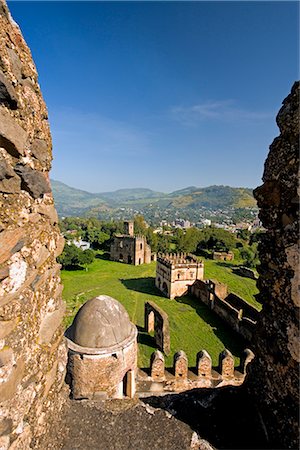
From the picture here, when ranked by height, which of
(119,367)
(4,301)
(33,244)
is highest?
(33,244)

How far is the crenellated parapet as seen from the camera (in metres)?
11.9

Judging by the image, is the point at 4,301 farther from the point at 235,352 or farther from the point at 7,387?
the point at 235,352

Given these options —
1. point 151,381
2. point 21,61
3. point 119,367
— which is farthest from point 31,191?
point 151,381

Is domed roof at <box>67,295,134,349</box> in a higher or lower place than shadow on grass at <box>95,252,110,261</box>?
higher

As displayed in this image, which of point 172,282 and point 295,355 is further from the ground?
point 295,355

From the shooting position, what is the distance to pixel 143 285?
34.5 metres

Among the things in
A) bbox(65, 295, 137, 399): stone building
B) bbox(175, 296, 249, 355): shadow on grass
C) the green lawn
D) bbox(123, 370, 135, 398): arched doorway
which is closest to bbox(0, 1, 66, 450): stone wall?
bbox(65, 295, 137, 399): stone building

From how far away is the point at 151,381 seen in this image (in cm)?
1198

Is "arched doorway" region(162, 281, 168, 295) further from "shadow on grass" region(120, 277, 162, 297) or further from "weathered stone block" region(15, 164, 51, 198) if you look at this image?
"weathered stone block" region(15, 164, 51, 198)

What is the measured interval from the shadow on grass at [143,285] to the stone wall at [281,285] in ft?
87.1

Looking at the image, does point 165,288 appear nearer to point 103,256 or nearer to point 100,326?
point 100,326

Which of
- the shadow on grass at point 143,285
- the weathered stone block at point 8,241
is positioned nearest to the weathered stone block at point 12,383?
the weathered stone block at point 8,241

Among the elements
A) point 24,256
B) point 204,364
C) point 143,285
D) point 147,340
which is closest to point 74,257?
point 143,285

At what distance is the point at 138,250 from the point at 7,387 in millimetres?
47164
